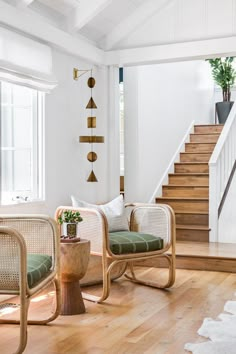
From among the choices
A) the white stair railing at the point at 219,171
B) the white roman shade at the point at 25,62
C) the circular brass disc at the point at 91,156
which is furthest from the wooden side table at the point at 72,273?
the white stair railing at the point at 219,171

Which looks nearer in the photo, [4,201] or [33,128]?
[4,201]

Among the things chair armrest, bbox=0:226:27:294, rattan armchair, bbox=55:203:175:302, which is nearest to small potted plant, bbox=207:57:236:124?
rattan armchair, bbox=55:203:175:302

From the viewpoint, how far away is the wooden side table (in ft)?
12.3

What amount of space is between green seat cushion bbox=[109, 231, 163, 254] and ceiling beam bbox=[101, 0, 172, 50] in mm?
2346

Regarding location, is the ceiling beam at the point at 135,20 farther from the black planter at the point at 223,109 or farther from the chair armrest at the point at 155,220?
the black planter at the point at 223,109

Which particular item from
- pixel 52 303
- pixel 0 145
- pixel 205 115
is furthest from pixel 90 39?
pixel 205 115

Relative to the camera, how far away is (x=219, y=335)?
3139 millimetres

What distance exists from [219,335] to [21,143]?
2390 millimetres

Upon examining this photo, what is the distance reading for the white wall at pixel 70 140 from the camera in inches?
193

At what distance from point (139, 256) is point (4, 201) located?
3.95ft

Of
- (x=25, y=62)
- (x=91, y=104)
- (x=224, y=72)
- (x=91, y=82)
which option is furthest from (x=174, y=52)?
(x=224, y=72)

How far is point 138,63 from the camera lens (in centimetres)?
574

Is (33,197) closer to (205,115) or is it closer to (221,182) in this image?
(221,182)

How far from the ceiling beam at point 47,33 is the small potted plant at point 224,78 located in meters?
4.27
